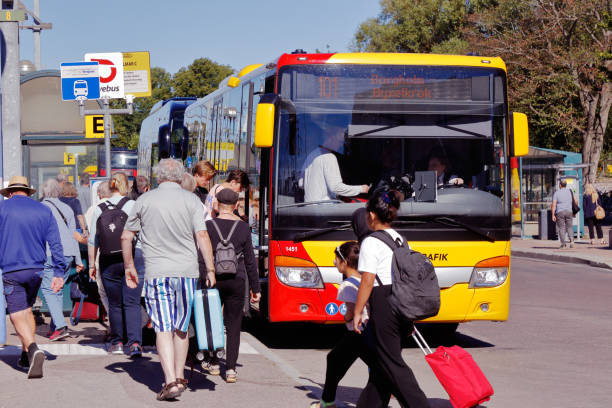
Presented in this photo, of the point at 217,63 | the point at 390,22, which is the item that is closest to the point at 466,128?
the point at 390,22

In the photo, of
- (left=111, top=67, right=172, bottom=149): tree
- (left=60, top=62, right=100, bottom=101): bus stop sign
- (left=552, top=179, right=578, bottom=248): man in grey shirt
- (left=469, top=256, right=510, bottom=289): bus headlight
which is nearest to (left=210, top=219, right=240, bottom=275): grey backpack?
(left=469, top=256, right=510, bottom=289): bus headlight

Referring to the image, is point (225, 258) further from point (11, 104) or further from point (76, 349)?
point (11, 104)

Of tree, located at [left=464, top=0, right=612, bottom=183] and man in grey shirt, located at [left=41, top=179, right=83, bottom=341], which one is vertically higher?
tree, located at [left=464, top=0, right=612, bottom=183]

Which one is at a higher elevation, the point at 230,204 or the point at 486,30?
the point at 486,30

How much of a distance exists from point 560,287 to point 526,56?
67.7 ft

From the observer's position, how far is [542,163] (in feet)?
100

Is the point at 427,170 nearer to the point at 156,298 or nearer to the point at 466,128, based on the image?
the point at 466,128

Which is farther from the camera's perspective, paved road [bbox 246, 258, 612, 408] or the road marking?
the road marking

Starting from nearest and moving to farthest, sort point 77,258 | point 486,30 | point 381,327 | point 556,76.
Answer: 1. point 381,327
2. point 77,258
3. point 556,76
4. point 486,30

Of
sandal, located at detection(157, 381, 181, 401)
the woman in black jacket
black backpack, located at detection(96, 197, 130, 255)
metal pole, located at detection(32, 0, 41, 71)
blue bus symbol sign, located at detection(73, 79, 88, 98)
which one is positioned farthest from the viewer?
metal pole, located at detection(32, 0, 41, 71)

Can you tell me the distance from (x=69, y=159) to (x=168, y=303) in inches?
817

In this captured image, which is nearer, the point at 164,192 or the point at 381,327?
the point at 381,327

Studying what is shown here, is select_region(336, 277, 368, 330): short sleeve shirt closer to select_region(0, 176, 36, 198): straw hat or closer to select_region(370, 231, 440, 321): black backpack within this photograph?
select_region(370, 231, 440, 321): black backpack

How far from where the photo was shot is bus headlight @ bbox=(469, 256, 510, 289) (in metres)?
9.80
